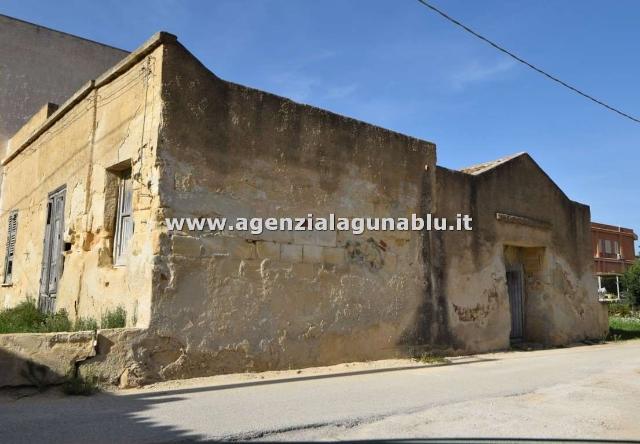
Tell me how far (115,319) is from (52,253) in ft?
11.0

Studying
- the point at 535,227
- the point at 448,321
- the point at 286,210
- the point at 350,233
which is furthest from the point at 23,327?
the point at 535,227

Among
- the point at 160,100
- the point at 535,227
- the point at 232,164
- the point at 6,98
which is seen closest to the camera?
the point at 160,100

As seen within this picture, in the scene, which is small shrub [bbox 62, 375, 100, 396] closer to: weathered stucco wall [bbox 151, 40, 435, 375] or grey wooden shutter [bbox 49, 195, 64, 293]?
weathered stucco wall [bbox 151, 40, 435, 375]

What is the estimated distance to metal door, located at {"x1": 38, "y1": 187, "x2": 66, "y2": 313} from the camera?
867cm

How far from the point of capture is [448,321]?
9.54m

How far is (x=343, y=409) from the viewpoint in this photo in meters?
5.08

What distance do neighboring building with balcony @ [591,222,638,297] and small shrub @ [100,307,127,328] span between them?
40942 mm

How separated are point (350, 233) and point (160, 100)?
11.0 ft

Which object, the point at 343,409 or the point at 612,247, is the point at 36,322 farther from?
the point at 612,247

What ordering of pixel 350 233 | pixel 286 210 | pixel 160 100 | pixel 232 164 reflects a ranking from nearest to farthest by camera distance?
1. pixel 160 100
2. pixel 232 164
3. pixel 286 210
4. pixel 350 233

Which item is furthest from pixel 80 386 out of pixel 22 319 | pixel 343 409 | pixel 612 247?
pixel 612 247

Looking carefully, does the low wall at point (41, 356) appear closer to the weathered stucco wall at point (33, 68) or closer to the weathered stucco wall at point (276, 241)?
the weathered stucco wall at point (276, 241)

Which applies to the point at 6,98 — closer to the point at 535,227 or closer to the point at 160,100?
the point at 160,100

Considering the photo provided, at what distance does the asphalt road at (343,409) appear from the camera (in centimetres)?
424
